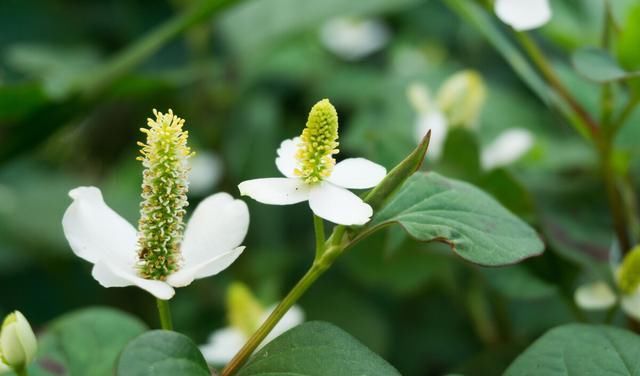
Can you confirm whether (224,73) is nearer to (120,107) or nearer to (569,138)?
(120,107)

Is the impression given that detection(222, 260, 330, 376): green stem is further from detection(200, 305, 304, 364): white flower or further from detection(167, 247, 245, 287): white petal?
detection(200, 305, 304, 364): white flower

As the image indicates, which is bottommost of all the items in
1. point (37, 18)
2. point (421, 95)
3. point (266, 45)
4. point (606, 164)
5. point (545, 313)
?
point (545, 313)

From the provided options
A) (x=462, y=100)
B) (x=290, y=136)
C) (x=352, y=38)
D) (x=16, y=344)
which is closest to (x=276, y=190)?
(x=16, y=344)

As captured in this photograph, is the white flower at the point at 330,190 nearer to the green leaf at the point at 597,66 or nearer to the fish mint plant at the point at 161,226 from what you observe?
the fish mint plant at the point at 161,226

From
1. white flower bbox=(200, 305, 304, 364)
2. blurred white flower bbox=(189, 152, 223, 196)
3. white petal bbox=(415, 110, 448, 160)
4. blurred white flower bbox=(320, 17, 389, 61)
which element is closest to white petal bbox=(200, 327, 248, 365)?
white flower bbox=(200, 305, 304, 364)

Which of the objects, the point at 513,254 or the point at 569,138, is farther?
the point at 569,138

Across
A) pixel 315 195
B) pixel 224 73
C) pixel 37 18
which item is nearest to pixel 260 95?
pixel 224 73

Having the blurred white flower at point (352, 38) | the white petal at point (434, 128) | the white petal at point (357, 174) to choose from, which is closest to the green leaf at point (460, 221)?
the white petal at point (357, 174)

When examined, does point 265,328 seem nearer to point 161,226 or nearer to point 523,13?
point 161,226

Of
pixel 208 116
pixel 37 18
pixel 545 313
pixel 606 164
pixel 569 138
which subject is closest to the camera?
pixel 606 164
